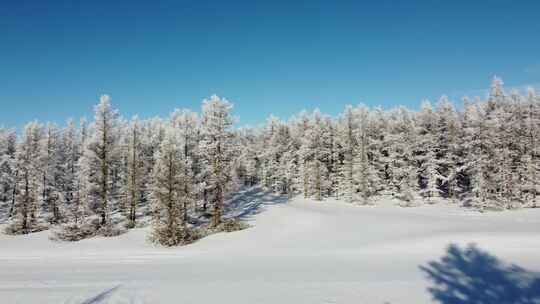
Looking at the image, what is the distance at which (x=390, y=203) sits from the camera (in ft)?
141

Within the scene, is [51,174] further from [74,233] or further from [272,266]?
[272,266]

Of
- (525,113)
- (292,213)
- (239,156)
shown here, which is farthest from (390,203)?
(239,156)

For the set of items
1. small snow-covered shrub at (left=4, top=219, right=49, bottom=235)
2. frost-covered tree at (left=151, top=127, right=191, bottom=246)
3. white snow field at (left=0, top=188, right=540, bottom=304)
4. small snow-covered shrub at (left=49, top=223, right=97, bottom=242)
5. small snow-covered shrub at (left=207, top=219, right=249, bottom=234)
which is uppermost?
frost-covered tree at (left=151, top=127, right=191, bottom=246)

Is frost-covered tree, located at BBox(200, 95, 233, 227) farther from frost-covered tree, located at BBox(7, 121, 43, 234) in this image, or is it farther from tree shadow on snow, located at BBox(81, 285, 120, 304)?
frost-covered tree, located at BBox(7, 121, 43, 234)

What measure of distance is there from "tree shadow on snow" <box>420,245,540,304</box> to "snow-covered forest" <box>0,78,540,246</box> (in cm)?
1708

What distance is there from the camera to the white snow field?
1052 centimetres

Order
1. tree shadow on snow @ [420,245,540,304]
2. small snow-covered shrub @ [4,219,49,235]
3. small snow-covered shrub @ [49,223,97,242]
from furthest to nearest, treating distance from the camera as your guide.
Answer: small snow-covered shrub @ [4,219,49,235]
small snow-covered shrub @ [49,223,97,242]
tree shadow on snow @ [420,245,540,304]

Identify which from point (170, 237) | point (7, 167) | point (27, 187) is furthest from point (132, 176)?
point (7, 167)

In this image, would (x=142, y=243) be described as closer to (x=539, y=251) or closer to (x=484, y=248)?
(x=484, y=248)

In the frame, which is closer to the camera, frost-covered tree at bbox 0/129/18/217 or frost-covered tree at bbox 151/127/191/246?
frost-covered tree at bbox 151/127/191/246

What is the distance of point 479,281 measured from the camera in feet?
37.3

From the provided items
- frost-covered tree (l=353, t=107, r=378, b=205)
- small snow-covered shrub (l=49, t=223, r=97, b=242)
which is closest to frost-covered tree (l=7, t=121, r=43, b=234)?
small snow-covered shrub (l=49, t=223, r=97, b=242)

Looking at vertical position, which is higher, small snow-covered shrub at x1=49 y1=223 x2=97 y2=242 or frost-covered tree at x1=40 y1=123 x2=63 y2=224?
frost-covered tree at x1=40 y1=123 x2=63 y2=224

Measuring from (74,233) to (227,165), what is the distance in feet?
47.9
